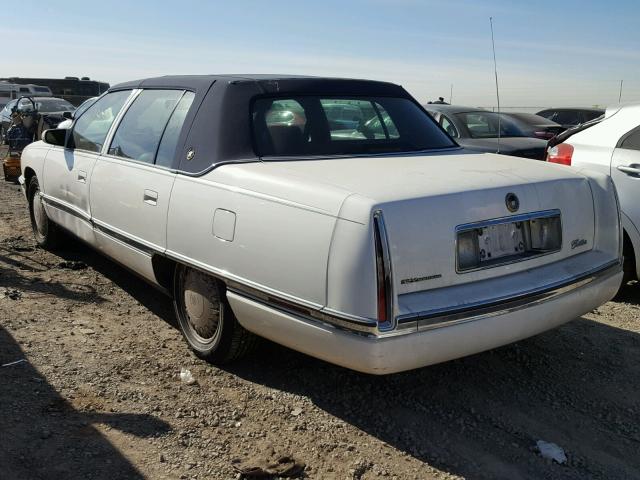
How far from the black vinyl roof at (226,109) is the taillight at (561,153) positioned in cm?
225

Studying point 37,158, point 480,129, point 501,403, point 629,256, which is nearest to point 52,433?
point 501,403

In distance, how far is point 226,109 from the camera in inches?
144

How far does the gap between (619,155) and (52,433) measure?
4.41 m

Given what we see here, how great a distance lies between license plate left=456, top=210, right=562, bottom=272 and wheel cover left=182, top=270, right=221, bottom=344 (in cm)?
139

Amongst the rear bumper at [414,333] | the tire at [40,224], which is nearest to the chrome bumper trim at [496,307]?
the rear bumper at [414,333]

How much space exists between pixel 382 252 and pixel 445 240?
13.2 inches

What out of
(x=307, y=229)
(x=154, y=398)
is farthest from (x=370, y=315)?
(x=154, y=398)

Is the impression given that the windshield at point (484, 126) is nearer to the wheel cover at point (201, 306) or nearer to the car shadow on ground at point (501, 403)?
the car shadow on ground at point (501, 403)

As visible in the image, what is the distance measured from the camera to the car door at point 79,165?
4.77 metres

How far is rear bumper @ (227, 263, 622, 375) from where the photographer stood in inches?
107

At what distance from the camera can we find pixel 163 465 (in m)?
2.81

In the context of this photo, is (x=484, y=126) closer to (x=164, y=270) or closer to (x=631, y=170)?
Result: (x=631, y=170)

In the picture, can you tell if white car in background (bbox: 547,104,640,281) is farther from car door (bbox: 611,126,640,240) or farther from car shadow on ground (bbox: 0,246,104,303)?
car shadow on ground (bbox: 0,246,104,303)

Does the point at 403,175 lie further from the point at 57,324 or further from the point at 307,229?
the point at 57,324
